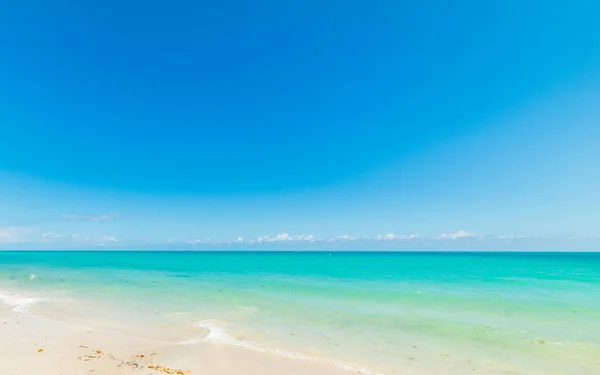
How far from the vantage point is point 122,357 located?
27.3 ft

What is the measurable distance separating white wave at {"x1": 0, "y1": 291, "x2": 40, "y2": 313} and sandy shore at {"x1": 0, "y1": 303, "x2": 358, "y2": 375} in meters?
5.13

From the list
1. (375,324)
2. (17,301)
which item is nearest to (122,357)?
(375,324)

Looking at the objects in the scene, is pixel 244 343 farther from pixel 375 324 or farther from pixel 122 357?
pixel 375 324

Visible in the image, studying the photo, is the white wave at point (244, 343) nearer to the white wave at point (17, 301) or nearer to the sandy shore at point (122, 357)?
the sandy shore at point (122, 357)

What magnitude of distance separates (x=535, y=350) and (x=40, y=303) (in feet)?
72.0

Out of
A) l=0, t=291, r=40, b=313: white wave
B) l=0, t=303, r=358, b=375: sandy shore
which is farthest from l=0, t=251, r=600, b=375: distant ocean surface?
l=0, t=303, r=358, b=375: sandy shore

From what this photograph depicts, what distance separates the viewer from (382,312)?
15.2m

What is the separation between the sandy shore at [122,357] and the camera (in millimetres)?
7434

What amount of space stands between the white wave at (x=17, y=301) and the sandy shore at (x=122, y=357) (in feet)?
16.8

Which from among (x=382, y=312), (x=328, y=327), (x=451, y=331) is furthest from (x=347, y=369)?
(x=382, y=312)

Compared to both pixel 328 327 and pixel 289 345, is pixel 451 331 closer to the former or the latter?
pixel 328 327

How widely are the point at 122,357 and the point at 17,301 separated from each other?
43.6 feet

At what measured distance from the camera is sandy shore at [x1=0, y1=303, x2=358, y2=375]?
7434 mm

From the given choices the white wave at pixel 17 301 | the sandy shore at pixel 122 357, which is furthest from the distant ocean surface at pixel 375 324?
the sandy shore at pixel 122 357
